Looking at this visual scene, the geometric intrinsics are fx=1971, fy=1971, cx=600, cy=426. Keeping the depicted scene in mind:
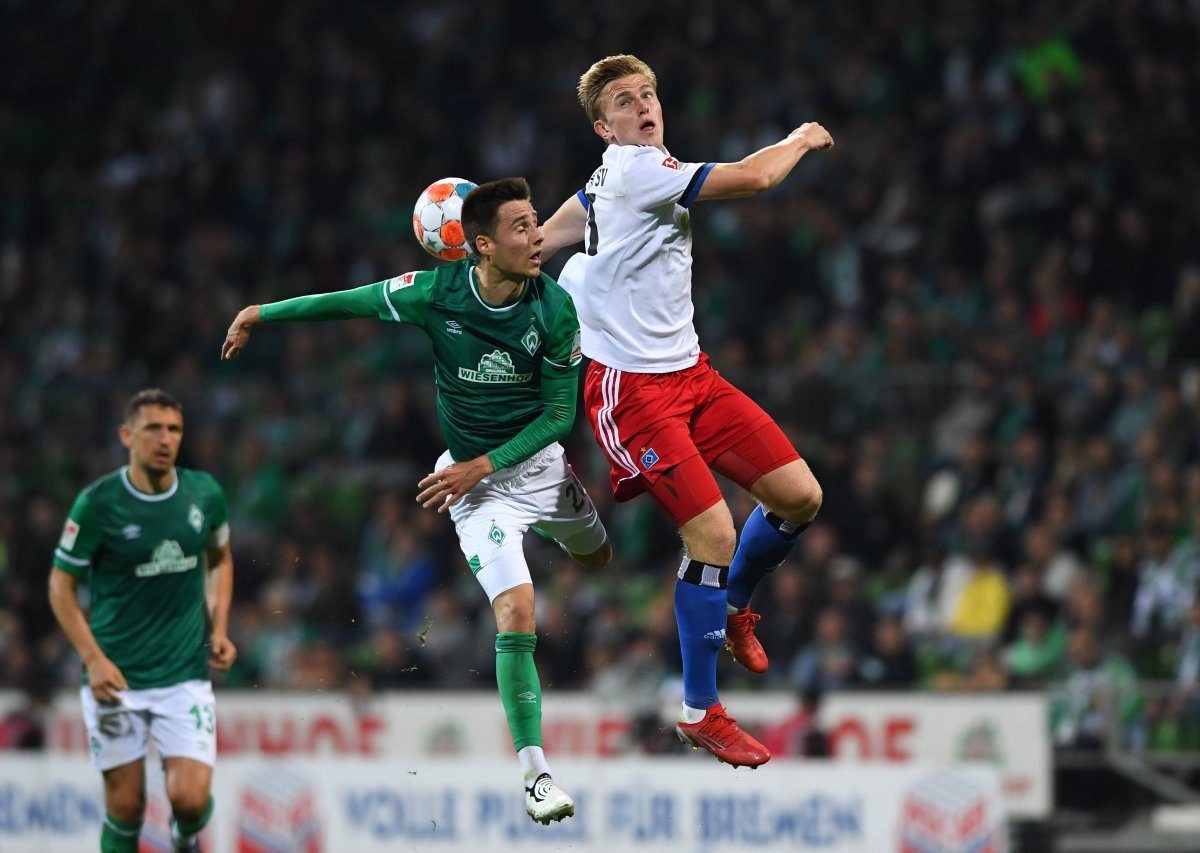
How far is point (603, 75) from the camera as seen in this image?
27.5ft

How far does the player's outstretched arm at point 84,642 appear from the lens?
1017 cm

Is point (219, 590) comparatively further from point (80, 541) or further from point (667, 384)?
point (667, 384)

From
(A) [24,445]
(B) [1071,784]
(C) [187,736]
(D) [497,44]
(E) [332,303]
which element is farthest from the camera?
(D) [497,44]

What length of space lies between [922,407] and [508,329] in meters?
8.09

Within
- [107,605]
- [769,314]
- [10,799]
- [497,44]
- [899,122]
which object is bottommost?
[10,799]

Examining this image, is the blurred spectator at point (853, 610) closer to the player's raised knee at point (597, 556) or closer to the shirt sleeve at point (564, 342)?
the player's raised knee at point (597, 556)

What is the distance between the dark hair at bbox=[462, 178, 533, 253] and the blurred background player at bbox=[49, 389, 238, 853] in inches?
107

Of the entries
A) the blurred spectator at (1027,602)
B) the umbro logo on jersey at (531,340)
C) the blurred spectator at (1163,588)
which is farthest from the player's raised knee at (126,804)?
the blurred spectator at (1163,588)

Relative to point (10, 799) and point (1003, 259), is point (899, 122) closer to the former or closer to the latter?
point (1003, 259)

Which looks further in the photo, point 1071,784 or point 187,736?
point 1071,784

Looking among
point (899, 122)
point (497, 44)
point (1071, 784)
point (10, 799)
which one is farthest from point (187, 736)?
point (497, 44)

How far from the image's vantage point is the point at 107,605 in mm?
10672

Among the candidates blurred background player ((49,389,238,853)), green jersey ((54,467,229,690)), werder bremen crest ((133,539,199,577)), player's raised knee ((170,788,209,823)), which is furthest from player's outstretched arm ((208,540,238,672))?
player's raised knee ((170,788,209,823))

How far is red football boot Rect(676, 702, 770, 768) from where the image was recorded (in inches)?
331
